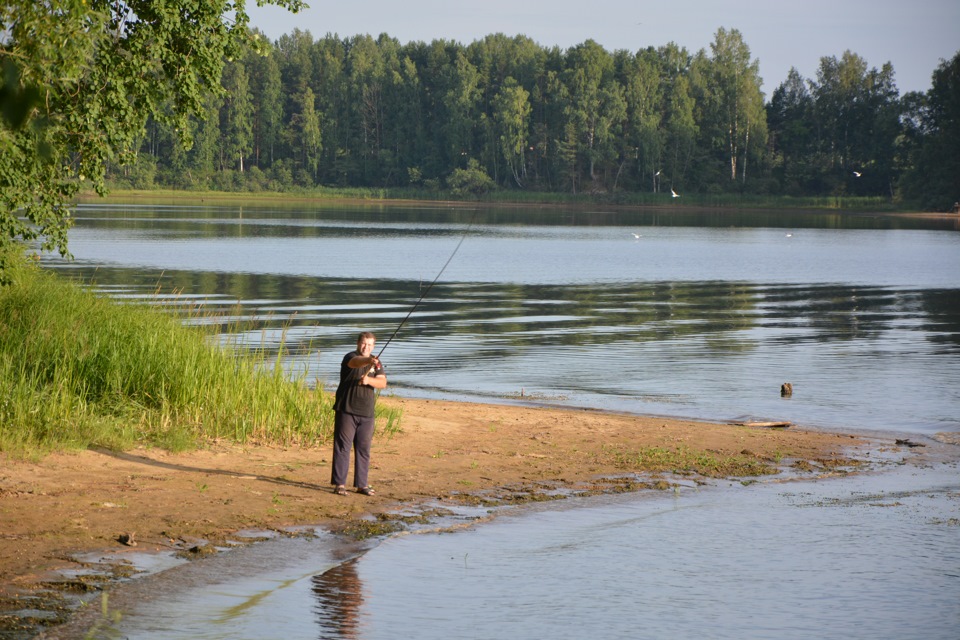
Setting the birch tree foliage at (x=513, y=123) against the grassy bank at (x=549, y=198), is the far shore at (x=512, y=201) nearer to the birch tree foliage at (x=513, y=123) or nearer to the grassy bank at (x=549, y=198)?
the grassy bank at (x=549, y=198)

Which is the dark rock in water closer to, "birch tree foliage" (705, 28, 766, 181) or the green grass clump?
the green grass clump

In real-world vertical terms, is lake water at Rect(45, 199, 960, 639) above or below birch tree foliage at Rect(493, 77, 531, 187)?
below

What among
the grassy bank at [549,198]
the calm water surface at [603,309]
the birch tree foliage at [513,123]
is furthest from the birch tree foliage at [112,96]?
the birch tree foliage at [513,123]

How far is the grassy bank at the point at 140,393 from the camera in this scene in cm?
1295

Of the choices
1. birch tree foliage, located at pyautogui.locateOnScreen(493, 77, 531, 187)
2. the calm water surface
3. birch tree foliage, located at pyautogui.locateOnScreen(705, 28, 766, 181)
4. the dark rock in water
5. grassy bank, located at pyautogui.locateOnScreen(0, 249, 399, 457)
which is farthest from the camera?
birch tree foliage, located at pyautogui.locateOnScreen(493, 77, 531, 187)

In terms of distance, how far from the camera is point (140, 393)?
46.5ft

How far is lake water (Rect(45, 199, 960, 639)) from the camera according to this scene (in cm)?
924

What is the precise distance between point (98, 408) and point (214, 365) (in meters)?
1.40

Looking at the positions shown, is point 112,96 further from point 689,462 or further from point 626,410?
point 626,410

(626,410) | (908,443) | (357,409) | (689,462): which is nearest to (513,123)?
(626,410)

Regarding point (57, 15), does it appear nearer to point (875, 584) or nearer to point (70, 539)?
point (70, 539)

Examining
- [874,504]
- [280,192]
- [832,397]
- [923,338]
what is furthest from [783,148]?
[874,504]

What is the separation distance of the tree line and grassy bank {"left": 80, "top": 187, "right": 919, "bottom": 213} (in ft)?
4.15

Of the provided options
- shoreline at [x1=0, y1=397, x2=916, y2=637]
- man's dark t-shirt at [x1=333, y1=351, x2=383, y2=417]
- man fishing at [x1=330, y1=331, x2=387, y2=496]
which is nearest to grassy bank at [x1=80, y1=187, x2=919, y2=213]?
shoreline at [x1=0, y1=397, x2=916, y2=637]
